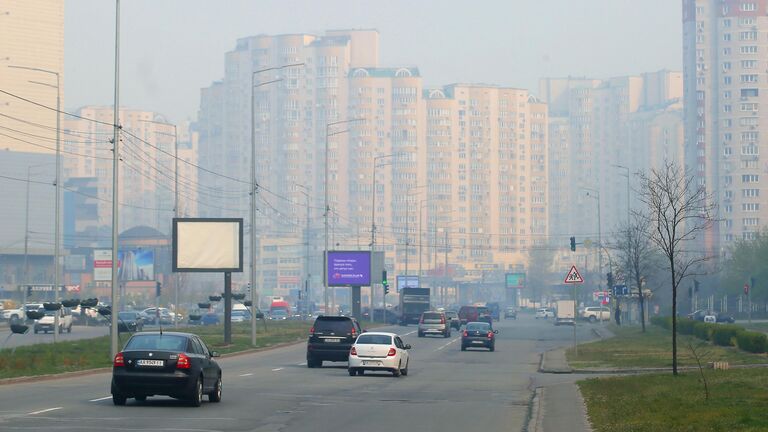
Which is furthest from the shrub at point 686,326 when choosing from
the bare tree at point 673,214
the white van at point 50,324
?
the white van at point 50,324

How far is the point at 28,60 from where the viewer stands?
166 metres

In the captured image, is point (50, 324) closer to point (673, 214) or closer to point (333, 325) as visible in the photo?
point (673, 214)

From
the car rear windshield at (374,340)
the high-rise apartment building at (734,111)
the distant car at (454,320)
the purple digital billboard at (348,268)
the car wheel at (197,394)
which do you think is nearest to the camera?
the car wheel at (197,394)

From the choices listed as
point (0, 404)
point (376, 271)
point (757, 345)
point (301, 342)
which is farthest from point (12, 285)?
point (0, 404)

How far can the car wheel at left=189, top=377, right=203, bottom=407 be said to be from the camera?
2231 cm

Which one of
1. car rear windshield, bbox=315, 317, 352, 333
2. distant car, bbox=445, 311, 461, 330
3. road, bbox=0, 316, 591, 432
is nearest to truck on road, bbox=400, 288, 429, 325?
distant car, bbox=445, 311, 461, 330

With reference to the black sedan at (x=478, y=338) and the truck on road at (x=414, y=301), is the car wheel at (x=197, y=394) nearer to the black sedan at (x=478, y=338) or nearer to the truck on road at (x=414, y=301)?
the black sedan at (x=478, y=338)

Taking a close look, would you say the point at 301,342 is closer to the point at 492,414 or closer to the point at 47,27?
the point at 492,414

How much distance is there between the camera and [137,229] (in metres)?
181

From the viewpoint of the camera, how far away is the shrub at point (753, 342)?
1654 inches

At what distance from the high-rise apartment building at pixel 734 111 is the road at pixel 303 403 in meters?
145

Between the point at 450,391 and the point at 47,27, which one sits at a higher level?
the point at 47,27

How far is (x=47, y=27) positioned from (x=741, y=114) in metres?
97.2

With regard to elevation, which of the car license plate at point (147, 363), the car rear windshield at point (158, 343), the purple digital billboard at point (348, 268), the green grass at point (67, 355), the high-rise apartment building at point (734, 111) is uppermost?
the high-rise apartment building at point (734, 111)
